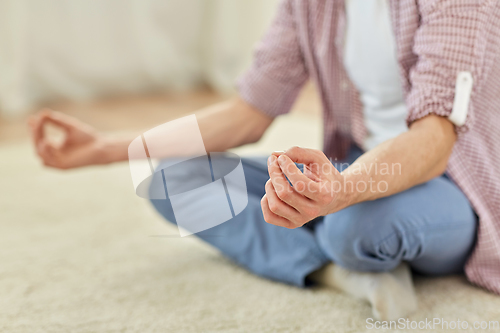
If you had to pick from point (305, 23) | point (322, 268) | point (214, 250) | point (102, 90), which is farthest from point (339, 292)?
point (102, 90)

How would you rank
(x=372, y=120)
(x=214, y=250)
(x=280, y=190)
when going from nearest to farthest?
(x=280, y=190)
(x=372, y=120)
(x=214, y=250)

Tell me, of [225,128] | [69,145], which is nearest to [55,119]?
[69,145]

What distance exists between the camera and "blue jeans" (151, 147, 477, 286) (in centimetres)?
64

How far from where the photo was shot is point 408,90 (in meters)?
0.66

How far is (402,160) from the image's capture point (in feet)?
1.81

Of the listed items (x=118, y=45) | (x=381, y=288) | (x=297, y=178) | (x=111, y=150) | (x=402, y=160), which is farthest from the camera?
(x=118, y=45)

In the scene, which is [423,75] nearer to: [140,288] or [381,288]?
[381,288]

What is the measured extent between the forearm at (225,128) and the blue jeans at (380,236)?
0.06 metres

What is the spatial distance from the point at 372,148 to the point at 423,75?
104mm

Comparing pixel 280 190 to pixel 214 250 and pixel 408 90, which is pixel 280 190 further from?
pixel 214 250

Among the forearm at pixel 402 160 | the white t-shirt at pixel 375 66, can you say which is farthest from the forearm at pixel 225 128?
the forearm at pixel 402 160

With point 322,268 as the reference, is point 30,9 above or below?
above

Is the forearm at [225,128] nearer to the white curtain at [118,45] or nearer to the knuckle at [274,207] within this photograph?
the knuckle at [274,207]

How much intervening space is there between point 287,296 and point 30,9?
1.95 m
